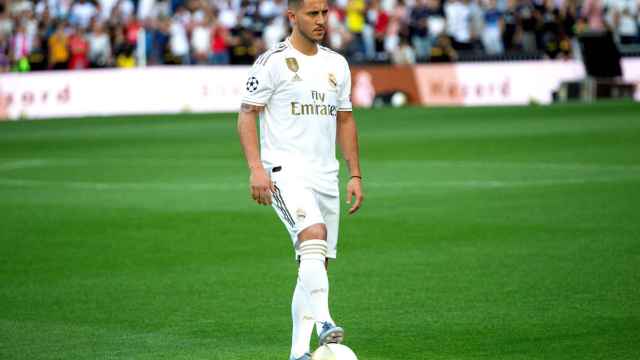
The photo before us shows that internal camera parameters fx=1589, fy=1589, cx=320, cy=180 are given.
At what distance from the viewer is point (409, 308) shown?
36.1 ft

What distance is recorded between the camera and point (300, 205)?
8641 millimetres

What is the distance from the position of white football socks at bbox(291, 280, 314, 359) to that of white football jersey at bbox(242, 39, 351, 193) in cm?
68

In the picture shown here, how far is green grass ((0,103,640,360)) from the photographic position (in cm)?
993

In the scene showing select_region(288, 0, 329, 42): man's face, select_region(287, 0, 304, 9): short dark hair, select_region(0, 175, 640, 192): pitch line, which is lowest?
select_region(0, 175, 640, 192): pitch line

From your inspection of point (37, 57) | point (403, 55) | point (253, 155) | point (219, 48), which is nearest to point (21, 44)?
point (37, 57)

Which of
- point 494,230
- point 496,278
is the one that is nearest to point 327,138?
point 496,278

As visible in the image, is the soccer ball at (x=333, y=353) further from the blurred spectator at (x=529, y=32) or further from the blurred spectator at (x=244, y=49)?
the blurred spectator at (x=529, y=32)

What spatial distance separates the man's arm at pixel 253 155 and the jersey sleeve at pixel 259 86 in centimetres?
4

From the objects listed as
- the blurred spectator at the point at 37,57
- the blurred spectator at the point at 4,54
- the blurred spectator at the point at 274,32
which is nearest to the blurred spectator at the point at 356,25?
the blurred spectator at the point at 274,32

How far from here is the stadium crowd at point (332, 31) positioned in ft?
132

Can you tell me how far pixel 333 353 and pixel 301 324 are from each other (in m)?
0.57

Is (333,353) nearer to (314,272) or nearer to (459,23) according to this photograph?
(314,272)

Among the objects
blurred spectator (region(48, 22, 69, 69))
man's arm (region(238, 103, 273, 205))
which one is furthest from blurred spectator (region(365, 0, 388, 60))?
man's arm (region(238, 103, 273, 205))

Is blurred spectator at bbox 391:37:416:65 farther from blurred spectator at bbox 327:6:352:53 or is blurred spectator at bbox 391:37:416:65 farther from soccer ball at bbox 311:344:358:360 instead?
soccer ball at bbox 311:344:358:360
